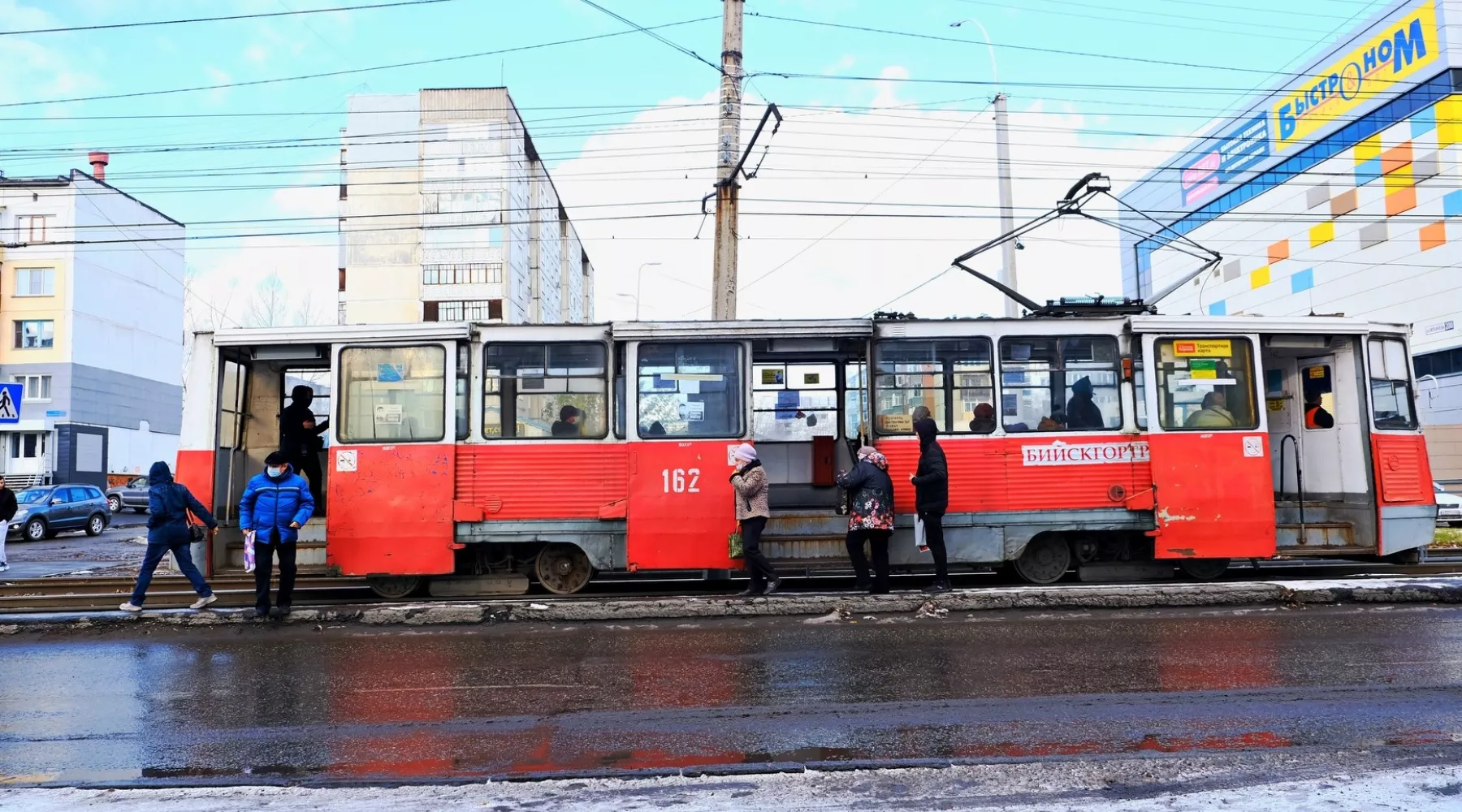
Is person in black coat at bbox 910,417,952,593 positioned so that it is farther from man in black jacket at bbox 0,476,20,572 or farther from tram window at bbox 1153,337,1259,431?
man in black jacket at bbox 0,476,20,572

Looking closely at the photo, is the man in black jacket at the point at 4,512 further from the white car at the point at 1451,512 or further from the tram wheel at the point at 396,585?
the white car at the point at 1451,512

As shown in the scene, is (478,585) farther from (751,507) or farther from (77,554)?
(77,554)

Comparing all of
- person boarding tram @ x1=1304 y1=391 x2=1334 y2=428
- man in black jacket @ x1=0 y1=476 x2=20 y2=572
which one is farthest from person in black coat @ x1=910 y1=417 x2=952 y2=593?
man in black jacket @ x1=0 y1=476 x2=20 y2=572

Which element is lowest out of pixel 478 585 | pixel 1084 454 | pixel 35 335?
pixel 478 585

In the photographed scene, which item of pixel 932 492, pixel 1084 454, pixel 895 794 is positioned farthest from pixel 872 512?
pixel 895 794

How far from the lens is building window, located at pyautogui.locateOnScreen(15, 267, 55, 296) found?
160 feet

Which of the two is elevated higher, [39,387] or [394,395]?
[39,387]

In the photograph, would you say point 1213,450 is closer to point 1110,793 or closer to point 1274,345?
point 1274,345

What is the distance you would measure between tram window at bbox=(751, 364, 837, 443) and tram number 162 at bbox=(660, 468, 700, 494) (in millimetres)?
1794

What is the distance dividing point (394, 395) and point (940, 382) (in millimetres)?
6022

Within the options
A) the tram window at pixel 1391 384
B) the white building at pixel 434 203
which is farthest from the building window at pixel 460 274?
the tram window at pixel 1391 384

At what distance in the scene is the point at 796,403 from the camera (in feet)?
42.2

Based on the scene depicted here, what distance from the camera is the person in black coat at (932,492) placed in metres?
10.6

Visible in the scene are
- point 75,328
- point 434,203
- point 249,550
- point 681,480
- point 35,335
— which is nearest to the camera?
point 249,550
